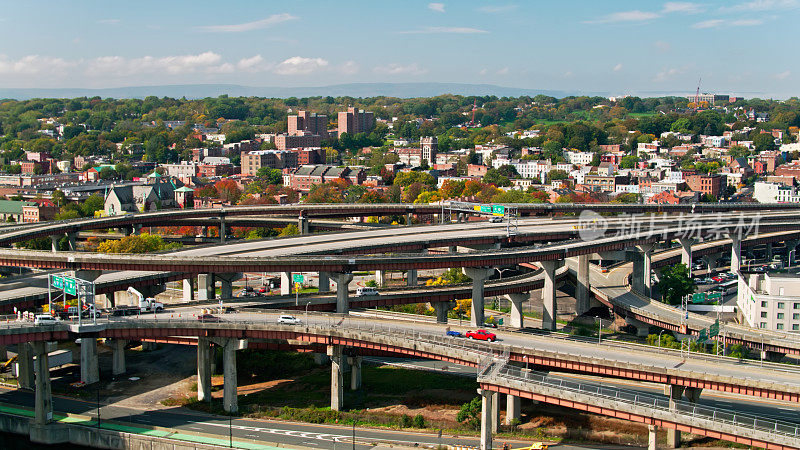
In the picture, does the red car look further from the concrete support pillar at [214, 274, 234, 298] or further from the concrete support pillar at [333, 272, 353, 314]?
the concrete support pillar at [214, 274, 234, 298]

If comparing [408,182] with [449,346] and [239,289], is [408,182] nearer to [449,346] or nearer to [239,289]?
[239,289]

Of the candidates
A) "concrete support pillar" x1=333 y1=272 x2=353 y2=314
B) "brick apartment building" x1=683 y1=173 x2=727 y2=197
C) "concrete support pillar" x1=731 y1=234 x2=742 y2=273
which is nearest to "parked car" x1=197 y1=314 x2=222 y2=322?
"concrete support pillar" x1=333 y1=272 x2=353 y2=314

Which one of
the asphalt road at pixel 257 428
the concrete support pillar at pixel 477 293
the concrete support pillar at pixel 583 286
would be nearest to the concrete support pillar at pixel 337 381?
the asphalt road at pixel 257 428

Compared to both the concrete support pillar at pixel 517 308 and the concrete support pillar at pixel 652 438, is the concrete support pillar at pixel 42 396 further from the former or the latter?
the concrete support pillar at pixel 517 308

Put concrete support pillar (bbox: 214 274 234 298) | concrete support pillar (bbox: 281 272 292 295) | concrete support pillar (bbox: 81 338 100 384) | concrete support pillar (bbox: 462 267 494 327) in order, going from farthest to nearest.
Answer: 1. concrete support pillar (bbox: 281 272 292 295)
2. concrete support pillar (bbox: 214 274 234 298)
3. concrete support pillar (bbox: 462 267 494 327)
4. concrete support pillar (bbox: 81 338 100 384)

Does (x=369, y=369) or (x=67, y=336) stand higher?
(x=67, y=336)

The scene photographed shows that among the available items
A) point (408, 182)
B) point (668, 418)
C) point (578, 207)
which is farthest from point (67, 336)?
point (408, 182)
